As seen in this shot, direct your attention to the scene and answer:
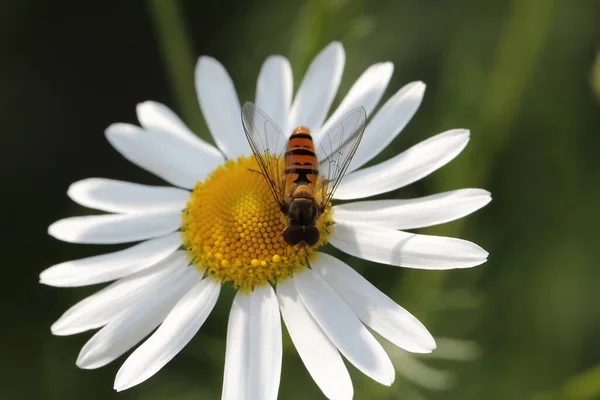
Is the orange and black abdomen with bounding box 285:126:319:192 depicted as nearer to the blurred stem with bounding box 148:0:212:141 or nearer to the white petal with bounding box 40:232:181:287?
the white petal with bounding box 40:232:181:287

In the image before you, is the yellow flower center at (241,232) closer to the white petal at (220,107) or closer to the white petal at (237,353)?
the white petal at (237,353)

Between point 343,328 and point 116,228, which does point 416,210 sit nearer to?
point 343,328

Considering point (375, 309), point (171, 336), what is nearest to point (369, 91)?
point (375, 309)

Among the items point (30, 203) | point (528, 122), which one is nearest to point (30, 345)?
point (30, 203)

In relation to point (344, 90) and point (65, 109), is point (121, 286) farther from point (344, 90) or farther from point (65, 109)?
point (65, 109)

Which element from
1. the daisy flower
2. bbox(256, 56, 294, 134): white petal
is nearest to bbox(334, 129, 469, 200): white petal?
the daisy flower
